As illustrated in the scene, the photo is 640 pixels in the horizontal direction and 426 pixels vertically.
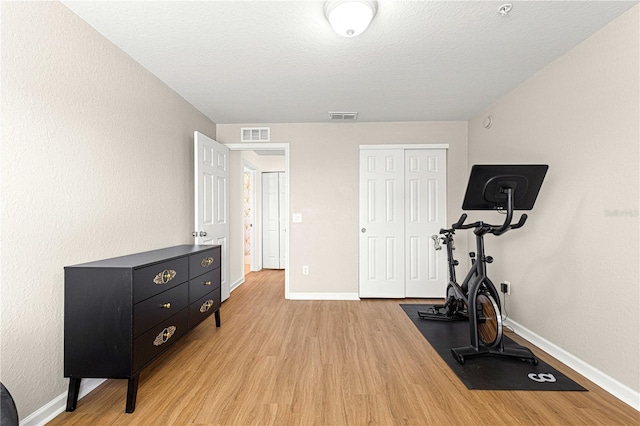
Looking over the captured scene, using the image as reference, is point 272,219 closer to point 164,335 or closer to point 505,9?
point 164,335

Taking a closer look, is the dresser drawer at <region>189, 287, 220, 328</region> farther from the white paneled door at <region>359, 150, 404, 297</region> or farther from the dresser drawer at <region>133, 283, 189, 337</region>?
the white paneled door at <region>359, 150, 404, 297</region>

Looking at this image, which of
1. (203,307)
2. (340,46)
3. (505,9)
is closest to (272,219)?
(203,307)

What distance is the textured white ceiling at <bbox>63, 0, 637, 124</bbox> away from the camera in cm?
183

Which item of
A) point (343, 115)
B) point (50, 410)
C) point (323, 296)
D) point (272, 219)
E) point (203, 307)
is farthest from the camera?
point (272, 219)

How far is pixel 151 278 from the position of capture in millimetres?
1927

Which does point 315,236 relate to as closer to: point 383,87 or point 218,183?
point 218,183

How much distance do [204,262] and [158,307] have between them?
0.74 meters

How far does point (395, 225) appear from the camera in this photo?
13.5 ft

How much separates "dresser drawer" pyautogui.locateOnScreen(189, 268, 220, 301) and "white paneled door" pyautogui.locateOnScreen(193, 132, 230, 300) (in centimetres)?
48

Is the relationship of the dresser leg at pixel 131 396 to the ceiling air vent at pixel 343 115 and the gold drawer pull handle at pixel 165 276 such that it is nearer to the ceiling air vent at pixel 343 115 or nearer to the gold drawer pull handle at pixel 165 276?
the gold drawer pull handle at pixel 165 276

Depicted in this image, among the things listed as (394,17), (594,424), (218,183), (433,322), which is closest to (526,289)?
(433,322)

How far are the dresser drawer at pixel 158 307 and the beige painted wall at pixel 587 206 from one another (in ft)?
9.86

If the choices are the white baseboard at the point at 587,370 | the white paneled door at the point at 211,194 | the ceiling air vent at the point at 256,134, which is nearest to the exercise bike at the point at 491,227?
the white baseboard at the point at 587,370

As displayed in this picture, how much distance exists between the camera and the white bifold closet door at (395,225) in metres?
4.11
